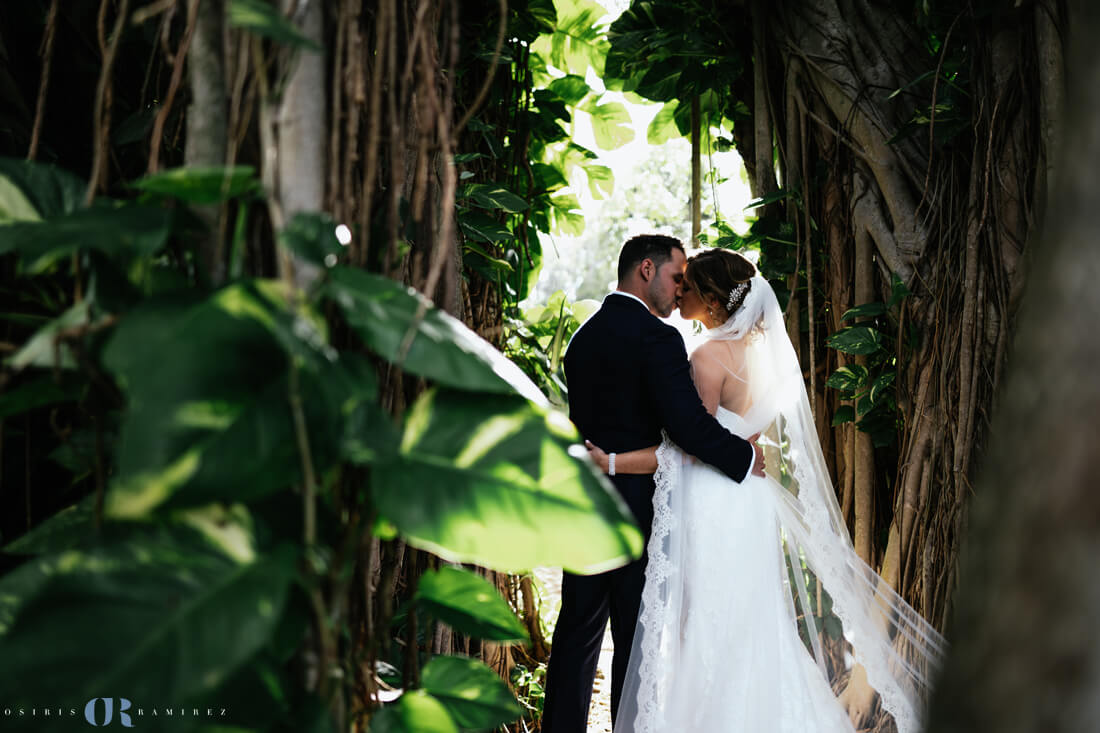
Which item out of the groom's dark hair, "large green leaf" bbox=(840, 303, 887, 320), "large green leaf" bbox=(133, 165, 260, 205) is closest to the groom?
the groom's dark hair

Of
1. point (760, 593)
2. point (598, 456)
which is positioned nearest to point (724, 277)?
point (598, 456)

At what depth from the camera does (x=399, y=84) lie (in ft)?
2.75

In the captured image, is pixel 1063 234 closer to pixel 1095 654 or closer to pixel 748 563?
pixel 1095 654

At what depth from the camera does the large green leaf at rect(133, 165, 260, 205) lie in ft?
1.98

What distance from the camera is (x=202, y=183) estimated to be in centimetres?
63

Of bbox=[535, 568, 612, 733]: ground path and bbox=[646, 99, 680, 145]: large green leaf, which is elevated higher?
bbox=[646, 99, 680, 145]: large green leaf

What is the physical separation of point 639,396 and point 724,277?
1.67ft

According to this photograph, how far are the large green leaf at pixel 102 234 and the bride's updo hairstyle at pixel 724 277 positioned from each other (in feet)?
6.23

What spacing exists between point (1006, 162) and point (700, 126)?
140cm

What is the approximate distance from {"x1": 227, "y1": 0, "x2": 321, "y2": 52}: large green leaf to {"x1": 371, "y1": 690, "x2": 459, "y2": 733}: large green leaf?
63 centimetres

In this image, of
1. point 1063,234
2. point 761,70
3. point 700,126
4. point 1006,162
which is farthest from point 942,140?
point 1063,234

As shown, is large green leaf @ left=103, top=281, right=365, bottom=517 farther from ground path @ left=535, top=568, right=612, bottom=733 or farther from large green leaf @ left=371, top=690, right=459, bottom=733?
ground path @ left=535, top=568, right=612, bottom=733

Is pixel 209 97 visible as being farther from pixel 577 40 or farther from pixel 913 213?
pixel 577 40

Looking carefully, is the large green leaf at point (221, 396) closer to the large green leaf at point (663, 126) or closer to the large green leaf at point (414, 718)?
the large green leaf at point (414, 718)
